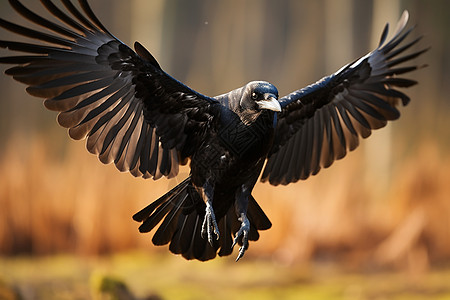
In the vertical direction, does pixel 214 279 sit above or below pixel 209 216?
below

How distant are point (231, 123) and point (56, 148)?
3.28m

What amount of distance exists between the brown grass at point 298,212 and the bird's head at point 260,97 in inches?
105

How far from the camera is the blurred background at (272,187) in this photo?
16.3ft

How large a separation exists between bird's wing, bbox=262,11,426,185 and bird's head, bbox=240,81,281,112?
59cm

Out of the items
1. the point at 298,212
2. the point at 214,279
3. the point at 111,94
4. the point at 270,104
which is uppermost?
the point at 111,94

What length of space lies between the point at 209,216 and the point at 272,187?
2.63 m

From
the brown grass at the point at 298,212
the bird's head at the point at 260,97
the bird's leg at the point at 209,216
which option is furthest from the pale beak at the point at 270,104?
the brown grass at the point at 298,212

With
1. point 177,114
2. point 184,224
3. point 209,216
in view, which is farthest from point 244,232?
point 177,114

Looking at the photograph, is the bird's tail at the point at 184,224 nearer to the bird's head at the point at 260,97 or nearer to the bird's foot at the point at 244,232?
the bird's foot at the point at 244,232

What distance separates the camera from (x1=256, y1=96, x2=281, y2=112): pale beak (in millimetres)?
2260

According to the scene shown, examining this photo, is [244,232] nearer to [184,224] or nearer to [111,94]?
[184,224]

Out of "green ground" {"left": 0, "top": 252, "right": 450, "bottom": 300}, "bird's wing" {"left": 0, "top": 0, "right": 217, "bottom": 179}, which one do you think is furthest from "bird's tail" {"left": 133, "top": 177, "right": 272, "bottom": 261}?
"green ground" {"left": 0, "top": 252, "right": 450, "bottom": 300}

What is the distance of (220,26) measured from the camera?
217 inches

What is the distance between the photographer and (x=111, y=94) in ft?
8.41
